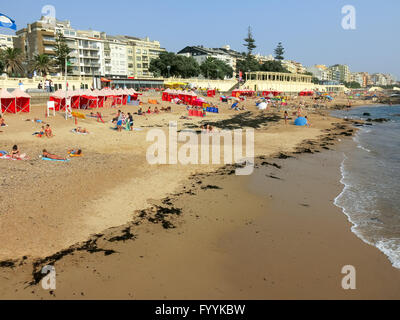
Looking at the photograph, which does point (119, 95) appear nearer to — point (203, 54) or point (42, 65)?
point (42, 65)

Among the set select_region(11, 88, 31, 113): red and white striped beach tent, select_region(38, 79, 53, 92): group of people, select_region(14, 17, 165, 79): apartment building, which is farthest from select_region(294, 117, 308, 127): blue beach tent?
select_region(14, 17, 165, 79): apartment building

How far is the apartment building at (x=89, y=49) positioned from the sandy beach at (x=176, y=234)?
6404 centimetres

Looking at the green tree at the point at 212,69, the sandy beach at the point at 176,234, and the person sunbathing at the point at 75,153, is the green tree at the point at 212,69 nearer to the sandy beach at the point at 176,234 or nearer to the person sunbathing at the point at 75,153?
the person sunbathing at the point at 75,153

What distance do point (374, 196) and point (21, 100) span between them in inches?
1180

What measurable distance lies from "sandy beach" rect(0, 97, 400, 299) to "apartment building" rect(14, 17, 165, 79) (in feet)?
210

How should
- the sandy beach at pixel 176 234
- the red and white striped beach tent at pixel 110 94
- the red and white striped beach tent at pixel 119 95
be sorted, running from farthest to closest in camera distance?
1. the red and white striped beach tent at pixel 119 95
2. the red and white striped beach tent at pixel 110 94
3. the sandy beach at pixel 176 234

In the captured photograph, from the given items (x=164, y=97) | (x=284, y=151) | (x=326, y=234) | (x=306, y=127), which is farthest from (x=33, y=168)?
(x=164, y=97)

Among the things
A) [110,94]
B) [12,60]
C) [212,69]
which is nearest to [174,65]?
[212,69]

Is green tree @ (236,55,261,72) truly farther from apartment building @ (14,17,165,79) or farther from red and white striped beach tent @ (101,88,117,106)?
red and white striped beach tent @ (101,88,117,106)

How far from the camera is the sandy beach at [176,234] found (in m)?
6.04

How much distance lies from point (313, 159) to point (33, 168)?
1520cm

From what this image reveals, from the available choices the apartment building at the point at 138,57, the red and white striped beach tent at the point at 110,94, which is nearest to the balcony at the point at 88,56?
the apartment building at the point at 138,57

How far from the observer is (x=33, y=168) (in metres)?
12.7

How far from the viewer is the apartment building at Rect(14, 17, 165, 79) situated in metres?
71.0
